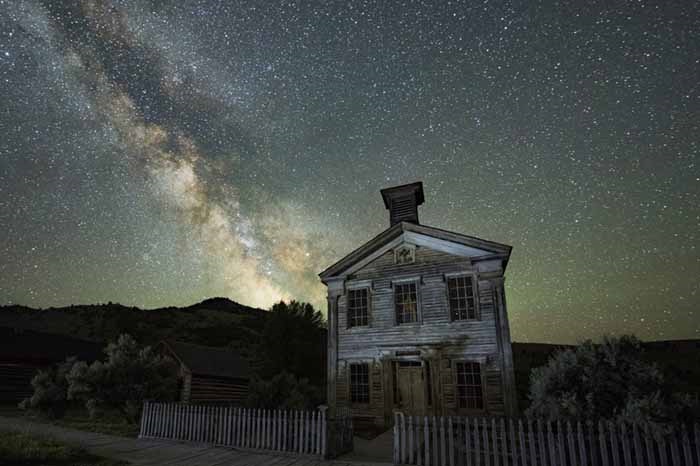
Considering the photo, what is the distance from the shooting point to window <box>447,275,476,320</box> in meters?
16.4

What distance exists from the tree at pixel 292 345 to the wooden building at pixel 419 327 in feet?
45.2

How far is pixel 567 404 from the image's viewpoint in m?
8.30

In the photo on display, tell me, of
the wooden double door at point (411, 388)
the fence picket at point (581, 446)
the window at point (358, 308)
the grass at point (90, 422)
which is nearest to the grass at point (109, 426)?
the grass at point (90, 422)

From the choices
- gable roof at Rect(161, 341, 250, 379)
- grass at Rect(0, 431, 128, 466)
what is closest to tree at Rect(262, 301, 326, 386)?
gable roof at Rect(161, 341, 250, 379)

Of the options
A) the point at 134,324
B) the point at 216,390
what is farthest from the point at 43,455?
the point at 134,324

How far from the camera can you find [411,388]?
16.5 metres

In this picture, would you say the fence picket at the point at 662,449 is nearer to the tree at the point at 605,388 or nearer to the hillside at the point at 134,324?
the tree at the point at 605,388

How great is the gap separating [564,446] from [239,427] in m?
8.32

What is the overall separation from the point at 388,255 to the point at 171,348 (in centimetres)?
1683

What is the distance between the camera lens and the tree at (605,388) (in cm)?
744

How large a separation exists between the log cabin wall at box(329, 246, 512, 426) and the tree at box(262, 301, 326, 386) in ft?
46.4

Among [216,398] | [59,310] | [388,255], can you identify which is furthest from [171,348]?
[59,310]

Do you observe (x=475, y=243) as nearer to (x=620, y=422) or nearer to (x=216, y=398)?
(x=620, y=422)

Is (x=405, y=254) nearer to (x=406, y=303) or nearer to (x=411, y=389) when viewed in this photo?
(x=406, y=303)
